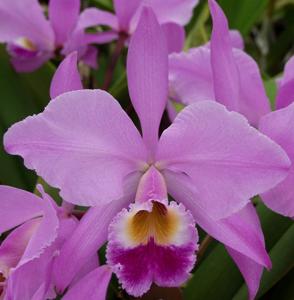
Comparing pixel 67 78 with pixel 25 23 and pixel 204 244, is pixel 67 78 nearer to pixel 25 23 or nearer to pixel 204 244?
pixel 204 244

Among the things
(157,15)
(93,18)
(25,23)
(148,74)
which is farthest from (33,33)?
A: (148,74)

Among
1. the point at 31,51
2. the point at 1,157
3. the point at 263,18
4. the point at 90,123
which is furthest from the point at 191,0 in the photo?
the point at 263,18

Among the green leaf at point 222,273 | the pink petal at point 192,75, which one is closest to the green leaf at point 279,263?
the green leaf at point 222,273

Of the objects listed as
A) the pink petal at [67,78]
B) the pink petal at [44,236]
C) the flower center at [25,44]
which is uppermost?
the pink petal at [67,78]

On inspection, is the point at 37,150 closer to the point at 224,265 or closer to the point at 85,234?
the point at 85,234

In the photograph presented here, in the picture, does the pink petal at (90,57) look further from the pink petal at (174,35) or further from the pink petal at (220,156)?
the pink petal at (220,156)
